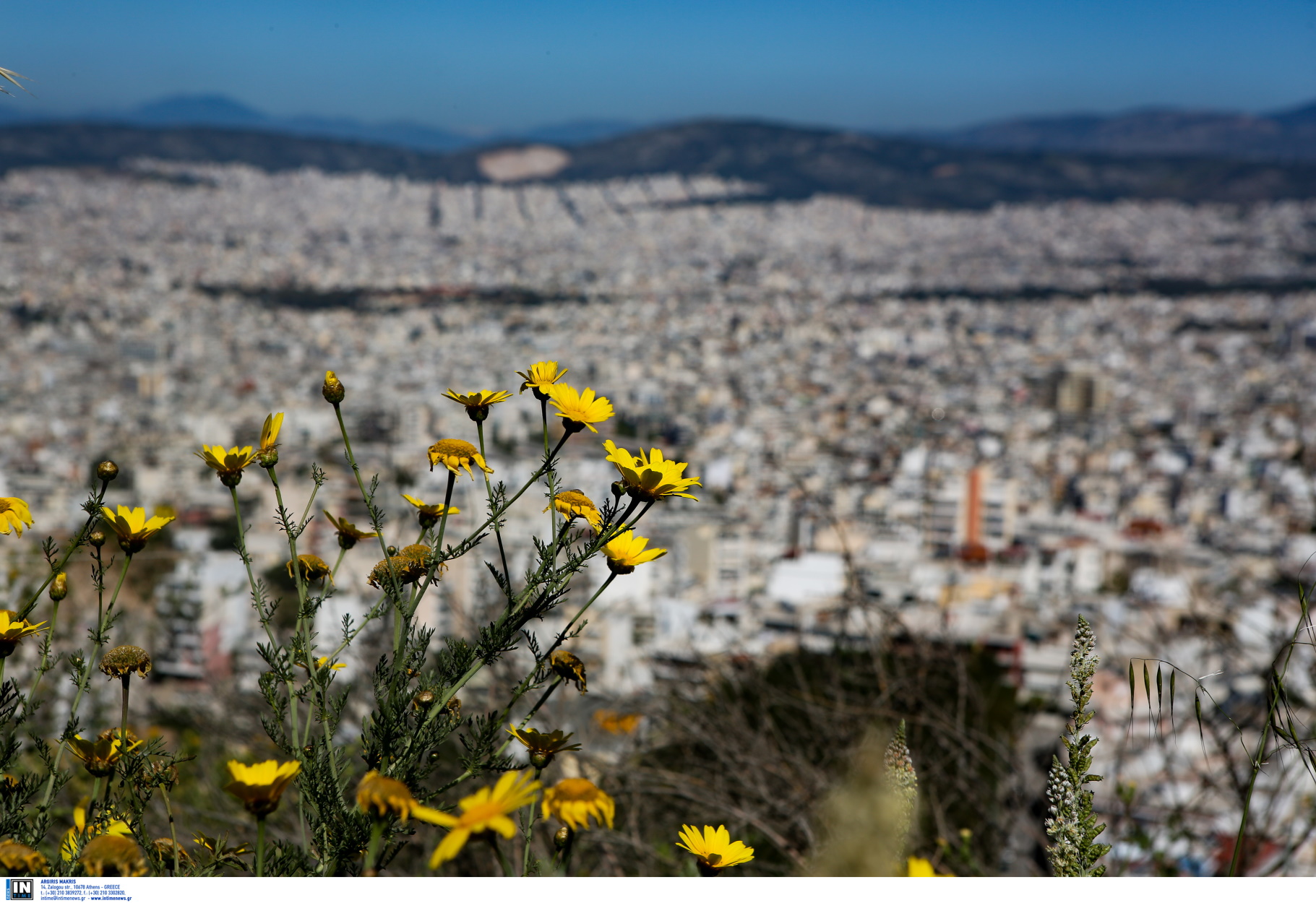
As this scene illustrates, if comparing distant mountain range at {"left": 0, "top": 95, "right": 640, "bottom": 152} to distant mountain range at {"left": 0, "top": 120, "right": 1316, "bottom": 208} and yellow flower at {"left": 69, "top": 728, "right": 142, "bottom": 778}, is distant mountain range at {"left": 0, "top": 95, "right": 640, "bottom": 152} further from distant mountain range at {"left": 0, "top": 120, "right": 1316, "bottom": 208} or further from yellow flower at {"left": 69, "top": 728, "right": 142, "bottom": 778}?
yellow flower at {"left": 69, "top": 728, "right": 142, "bottom": 778}

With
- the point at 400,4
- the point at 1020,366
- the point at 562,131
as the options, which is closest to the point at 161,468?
the point at 400,4

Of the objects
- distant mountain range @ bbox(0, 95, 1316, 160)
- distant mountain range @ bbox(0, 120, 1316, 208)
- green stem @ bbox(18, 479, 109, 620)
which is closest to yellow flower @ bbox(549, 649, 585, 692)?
green stem @ bbox(18, 479, 109, 620)

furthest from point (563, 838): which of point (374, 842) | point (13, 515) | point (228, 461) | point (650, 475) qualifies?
point (13, 515)

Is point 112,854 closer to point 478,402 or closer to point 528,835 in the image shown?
point 528,835

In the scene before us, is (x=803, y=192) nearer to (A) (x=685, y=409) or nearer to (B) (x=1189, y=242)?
(B) (x=1189, y=242)

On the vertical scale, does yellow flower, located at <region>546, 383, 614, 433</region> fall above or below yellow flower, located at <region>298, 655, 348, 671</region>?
above
